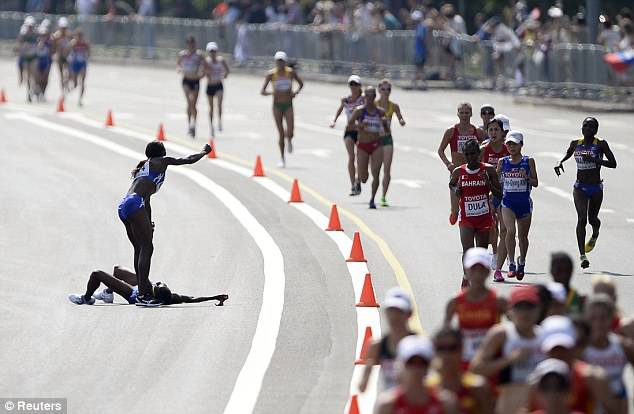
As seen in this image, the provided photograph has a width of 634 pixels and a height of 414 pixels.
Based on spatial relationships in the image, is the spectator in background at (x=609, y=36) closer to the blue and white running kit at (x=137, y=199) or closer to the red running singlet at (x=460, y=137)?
the red running singlet at (x=460, y=137)

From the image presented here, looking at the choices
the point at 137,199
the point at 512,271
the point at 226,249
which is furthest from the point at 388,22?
the point at 137,199

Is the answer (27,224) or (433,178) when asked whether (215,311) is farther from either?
(433,178)

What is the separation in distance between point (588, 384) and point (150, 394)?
5130 mm

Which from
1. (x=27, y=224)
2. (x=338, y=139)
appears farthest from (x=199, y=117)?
(x=27, y=224)

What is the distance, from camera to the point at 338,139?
37031 millimetres

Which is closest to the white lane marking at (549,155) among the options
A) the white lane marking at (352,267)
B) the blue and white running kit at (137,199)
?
the white lane marking at (352,267)

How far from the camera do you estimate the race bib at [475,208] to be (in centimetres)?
1828

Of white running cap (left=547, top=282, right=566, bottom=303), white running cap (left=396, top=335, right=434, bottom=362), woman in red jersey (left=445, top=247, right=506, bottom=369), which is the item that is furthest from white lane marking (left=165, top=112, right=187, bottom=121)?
white running cap (left=396, top=335, right=434, bottom=362)

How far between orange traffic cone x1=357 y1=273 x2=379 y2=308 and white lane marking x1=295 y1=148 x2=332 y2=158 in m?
16.2

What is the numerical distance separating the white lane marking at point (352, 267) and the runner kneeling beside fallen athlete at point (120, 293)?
182 cm

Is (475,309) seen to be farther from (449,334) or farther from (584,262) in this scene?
(584,262)

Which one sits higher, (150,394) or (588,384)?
(588,384)

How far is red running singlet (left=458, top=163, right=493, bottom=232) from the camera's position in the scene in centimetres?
1827

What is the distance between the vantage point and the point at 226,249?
22.4 m
